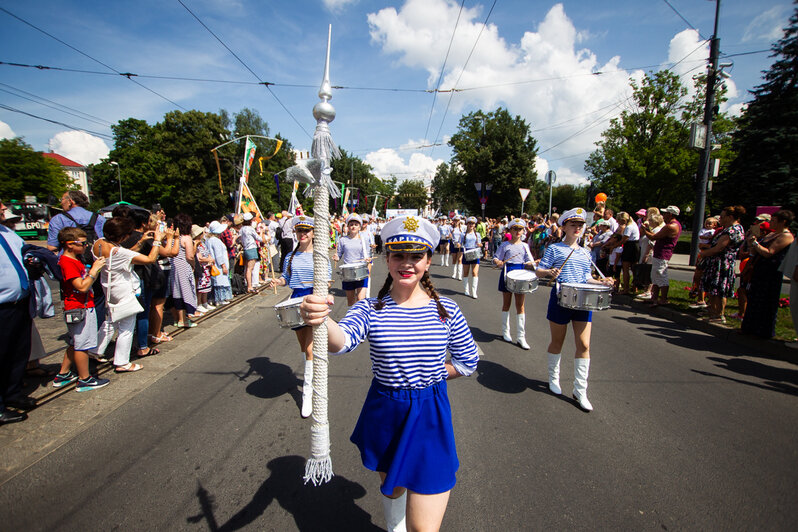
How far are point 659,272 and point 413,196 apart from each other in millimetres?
83405

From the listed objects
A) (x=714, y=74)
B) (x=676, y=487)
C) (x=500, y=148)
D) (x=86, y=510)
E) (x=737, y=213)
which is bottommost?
(x=86, y=510)

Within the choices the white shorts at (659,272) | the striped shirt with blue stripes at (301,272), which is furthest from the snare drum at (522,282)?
the white shorts at (659,272)

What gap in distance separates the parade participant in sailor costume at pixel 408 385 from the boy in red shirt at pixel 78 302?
4.19 metres

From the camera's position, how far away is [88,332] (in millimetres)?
4324

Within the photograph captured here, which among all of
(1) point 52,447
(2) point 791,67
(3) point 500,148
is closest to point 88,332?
(1) point 52,447

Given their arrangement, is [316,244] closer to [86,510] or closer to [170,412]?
[86,510]

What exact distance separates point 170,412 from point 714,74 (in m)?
17.6

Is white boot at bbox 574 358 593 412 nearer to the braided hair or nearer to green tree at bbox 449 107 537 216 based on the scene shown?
the braided hair

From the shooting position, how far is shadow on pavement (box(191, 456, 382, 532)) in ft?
8.12

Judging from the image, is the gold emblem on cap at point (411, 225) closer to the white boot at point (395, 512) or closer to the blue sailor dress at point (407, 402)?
the blue sailor dress at point (407, 402)

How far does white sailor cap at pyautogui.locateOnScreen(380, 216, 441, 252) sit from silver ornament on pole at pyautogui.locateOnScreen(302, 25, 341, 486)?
0.38 meters

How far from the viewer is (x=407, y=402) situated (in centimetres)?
187

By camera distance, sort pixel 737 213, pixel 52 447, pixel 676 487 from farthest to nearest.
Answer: pixel 737 213 → pixel 52 447 → pixel 676 487

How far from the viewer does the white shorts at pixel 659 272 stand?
26.3 feet
